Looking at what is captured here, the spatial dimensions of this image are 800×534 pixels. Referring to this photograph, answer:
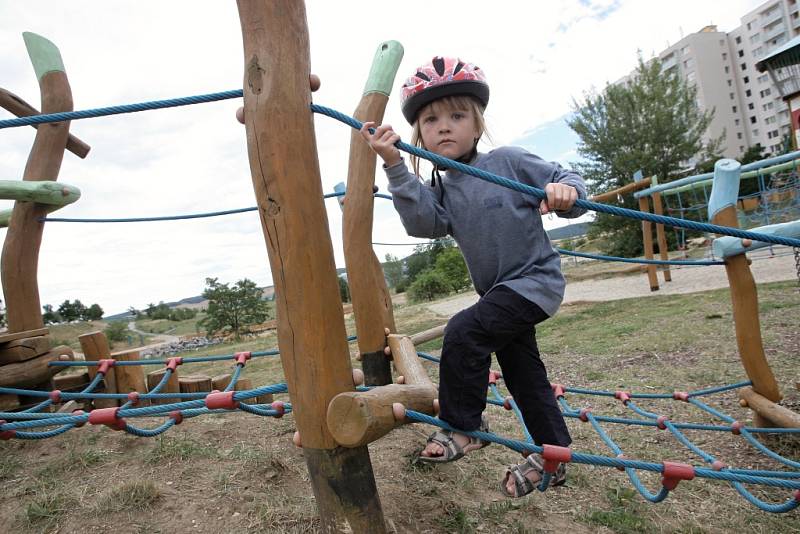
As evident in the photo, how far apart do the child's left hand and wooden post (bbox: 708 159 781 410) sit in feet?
5.77

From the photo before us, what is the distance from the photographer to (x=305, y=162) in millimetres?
1438

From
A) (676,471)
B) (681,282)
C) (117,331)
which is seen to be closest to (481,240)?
(676,471)

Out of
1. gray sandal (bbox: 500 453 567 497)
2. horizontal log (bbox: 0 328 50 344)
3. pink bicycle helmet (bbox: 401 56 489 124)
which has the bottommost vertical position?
gray sandal (bbox: 500 453 567 497)

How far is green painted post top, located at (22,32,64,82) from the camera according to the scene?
→ 3.25m

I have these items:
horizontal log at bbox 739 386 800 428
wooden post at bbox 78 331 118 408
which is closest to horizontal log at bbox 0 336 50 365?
wooden post at bbox 78 331 118 408

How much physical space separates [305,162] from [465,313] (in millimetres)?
721

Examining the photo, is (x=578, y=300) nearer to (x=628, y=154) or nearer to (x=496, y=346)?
(x=496, y=346)

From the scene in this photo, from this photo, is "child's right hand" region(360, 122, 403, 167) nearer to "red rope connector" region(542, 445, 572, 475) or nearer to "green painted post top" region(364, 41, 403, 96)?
"red rope connector" region(542, 445, 572, 475)

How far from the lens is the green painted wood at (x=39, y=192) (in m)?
2.62

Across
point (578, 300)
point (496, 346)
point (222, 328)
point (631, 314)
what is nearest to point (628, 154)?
point (578, 300)

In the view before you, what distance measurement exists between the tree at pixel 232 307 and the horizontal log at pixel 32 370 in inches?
494

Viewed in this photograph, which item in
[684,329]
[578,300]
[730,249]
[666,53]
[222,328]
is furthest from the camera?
[666,53]

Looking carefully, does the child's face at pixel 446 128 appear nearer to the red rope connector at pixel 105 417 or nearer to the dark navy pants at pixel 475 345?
the dark navy pants at pixel 475 345

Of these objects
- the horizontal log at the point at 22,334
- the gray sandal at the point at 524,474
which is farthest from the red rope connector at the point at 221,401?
the horizontal log at the point at 22,334
